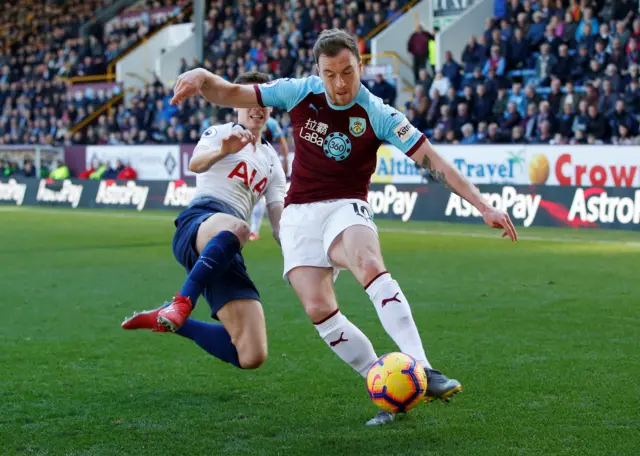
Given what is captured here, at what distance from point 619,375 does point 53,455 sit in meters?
3.44

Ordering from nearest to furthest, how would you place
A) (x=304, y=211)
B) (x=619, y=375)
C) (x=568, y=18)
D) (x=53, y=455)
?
(x=53, y=455) → (x=304, y=211) → (x=619, y=375) → (x=568, y=18)

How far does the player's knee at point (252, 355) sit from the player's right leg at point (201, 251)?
1.58ft

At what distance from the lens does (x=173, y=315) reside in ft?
18.0

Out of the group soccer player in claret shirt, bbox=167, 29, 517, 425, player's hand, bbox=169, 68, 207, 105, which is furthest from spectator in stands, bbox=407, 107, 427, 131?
player's hand, bbox=169, 68, 207, 105

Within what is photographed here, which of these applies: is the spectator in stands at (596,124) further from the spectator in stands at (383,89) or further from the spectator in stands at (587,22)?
the spectator in stands at (383,89)

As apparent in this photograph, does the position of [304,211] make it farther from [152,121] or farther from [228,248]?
[152,121]

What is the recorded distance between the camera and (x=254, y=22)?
3117cm

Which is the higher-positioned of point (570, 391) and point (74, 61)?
point (74, 61)

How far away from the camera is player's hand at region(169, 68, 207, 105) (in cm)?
516

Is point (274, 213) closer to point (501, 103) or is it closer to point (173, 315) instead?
point (173, 315)

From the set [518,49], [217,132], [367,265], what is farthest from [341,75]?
[518,49]

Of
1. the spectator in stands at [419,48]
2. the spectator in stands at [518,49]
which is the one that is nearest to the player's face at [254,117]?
the spectator in stands at [518,49]

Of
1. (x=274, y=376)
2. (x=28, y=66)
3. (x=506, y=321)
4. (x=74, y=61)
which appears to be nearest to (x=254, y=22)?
(x=74, y=61)

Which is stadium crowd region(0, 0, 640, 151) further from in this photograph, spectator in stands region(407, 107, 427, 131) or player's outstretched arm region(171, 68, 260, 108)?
player's outstretched arm region(171, 68, 260, 108)
